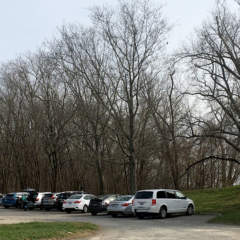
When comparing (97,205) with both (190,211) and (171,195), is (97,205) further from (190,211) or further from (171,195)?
(190,211)

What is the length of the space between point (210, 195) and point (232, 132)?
11.2 meters

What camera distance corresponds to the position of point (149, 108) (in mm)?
37969

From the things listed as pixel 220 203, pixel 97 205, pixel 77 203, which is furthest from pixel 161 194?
pixel 220 203

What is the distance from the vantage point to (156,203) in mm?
24281

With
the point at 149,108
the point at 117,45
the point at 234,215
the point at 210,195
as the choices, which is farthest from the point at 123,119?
the point at 234,215

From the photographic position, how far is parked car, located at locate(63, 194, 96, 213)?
30.8 meters

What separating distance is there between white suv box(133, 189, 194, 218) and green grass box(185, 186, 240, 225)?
8.96ft

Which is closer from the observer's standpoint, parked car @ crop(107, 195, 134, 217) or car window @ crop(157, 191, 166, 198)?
car window @ crop(157, 191, 166, 198)

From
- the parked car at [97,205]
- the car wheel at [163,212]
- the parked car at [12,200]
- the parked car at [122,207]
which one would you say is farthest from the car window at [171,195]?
the parked car at [12,200]

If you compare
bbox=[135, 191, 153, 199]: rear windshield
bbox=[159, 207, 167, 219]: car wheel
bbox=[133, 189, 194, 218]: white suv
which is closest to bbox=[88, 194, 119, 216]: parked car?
bbox=[133, 189, 194, 218]: white suv

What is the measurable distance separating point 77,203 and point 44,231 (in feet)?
48.5

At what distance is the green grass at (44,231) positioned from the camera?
14.8 m

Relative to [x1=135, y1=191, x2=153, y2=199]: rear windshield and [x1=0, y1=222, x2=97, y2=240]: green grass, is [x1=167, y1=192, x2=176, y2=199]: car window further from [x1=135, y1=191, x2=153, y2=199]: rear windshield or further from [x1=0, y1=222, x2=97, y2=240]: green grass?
[x1=0, y1=222, x2=97, y2=240]: green grass

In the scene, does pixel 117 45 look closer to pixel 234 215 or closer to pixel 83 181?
pixel 234 215
